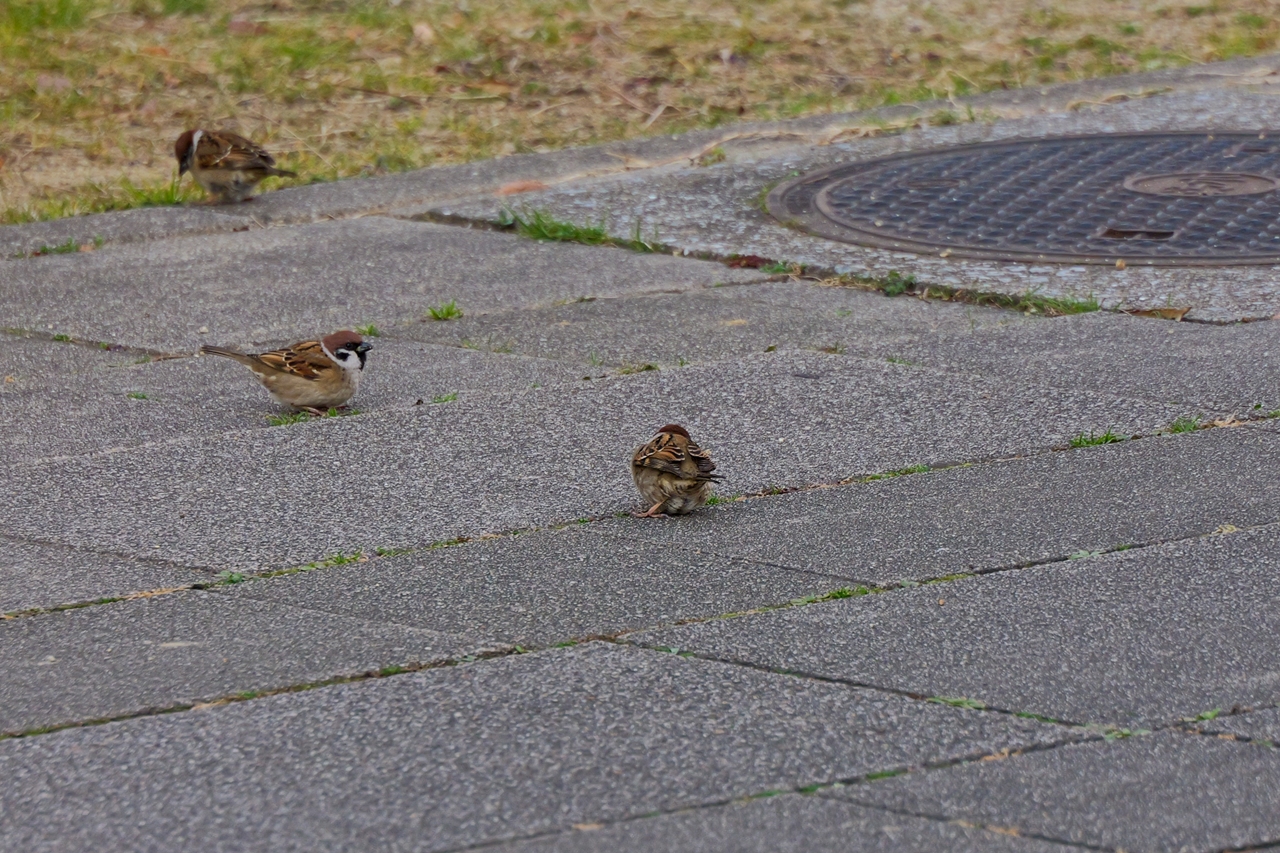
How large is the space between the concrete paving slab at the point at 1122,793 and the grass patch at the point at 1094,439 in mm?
1957

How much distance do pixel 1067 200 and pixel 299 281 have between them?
145 inches

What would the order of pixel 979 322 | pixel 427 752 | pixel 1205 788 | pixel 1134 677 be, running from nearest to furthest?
pixel 1205 788 < pixel 427 752 < pixel 1134 677 < pixel 979 322

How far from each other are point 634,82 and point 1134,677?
27.1 feet

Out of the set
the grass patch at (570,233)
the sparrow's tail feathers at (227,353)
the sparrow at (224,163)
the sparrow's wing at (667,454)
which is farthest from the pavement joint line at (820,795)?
the sparrow at (224,163)

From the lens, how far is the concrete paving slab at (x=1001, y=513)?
15.6 ft

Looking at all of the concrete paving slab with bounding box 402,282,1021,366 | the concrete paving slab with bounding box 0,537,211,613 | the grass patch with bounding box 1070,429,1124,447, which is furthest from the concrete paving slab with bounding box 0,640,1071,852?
the concrete paving slab with bounding box 402,282,1021,366

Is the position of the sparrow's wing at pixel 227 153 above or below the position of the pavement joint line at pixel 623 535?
above

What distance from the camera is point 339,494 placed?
5.36 m

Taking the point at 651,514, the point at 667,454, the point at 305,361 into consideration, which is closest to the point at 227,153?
the point at 305,361

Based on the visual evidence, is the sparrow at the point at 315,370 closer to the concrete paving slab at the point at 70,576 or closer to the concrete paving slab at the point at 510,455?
the concrete paving slab at the point at 510,455

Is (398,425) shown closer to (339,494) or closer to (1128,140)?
(339,494)

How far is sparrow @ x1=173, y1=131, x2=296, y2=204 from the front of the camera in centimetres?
878

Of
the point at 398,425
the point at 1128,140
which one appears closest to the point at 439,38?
the point at 1128,140

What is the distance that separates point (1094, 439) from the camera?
556 cm
